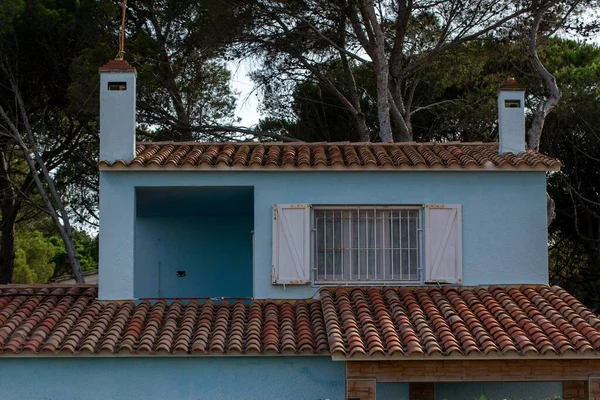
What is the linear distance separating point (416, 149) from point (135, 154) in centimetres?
485

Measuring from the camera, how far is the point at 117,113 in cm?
1543

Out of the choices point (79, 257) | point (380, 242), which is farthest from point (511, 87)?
point (79, 257)

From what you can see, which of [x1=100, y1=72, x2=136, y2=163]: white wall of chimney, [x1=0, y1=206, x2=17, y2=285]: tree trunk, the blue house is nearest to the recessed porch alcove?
the blue house

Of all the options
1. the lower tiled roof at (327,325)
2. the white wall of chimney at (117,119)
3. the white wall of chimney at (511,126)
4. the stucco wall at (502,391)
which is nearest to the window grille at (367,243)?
the lower tiled roof at (327,325)

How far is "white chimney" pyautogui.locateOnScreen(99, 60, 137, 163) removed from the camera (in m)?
15.2

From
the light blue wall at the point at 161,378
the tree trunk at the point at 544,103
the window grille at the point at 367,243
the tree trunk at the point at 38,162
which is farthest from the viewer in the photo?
the tree trunk at the point at 38,162

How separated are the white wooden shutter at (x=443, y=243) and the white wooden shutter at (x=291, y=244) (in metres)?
1.95

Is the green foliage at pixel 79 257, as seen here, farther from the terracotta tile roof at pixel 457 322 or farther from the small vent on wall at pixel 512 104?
the terracotta tile roof at pixel 457 322

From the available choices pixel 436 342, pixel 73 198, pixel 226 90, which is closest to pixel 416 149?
pixel 436 342

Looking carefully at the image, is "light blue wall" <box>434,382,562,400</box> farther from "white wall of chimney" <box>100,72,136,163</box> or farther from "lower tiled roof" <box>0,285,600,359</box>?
"white wall of chimney" <box>100,72,136,163</box>

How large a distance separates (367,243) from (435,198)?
1.33 meters

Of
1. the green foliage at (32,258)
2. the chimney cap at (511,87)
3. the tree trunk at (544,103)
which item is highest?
the tree trunk at (544,103)

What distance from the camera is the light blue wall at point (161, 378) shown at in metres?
13.3

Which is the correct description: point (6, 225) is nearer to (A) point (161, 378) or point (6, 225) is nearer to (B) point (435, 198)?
(A) point (161, 378)
